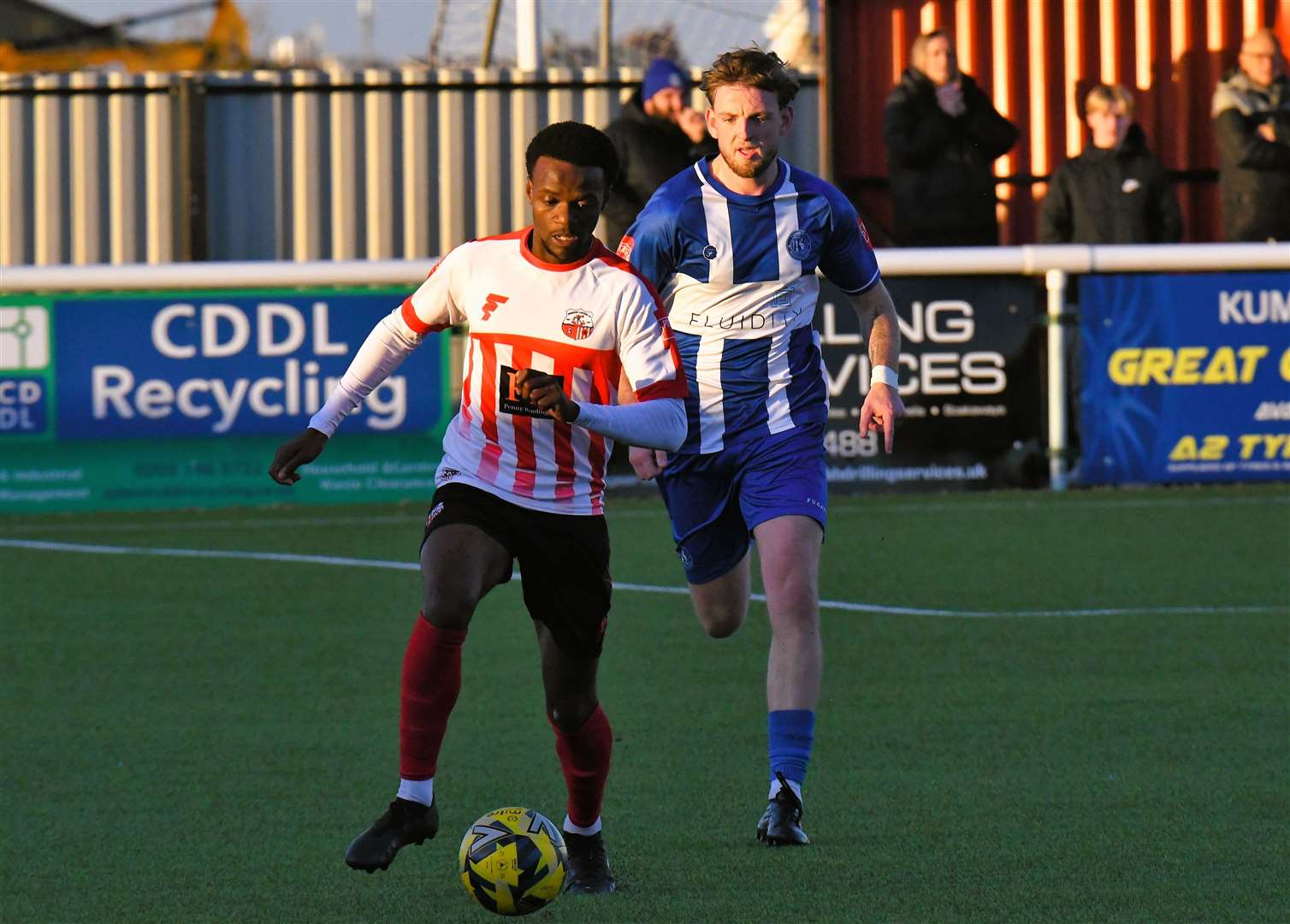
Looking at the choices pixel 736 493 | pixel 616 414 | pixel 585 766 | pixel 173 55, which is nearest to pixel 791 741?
pixel 585 766

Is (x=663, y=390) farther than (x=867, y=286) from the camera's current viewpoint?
No

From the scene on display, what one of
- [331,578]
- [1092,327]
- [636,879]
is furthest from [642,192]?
[636,879]

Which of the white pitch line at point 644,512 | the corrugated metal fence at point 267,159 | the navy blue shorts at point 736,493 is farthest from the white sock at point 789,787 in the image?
the corrugated metal fence at point 267,159

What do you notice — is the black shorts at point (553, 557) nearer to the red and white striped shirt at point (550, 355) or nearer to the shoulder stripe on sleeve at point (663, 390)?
the red and white striped shirt at point (550, 355)

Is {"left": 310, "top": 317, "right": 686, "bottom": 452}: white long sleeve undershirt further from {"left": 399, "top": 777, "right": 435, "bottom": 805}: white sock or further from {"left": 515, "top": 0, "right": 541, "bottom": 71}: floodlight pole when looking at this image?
{"left": 515, "top": 0, "right": 541, "bottom": 71}: floodlight pole

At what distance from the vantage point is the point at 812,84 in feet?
58.4

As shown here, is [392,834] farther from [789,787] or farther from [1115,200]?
[1115,200]

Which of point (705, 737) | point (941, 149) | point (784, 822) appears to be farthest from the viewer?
point (941, 149)

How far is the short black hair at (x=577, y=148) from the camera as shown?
16.6 ft

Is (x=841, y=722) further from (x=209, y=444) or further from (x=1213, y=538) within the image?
(x=209, y=444)

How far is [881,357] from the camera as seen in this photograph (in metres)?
6.34

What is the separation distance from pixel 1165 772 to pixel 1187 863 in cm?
112

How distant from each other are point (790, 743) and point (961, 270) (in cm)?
841

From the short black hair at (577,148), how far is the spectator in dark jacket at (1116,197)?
386 inches
